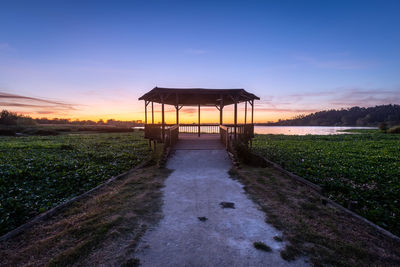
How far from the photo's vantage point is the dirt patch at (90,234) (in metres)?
3.11

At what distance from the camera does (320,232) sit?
12.8ft

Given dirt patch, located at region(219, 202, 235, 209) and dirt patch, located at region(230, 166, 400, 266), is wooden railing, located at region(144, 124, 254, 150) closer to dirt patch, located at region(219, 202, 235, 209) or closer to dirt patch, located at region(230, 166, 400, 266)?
dirt patch, located at region(230, 166, 400, 266)

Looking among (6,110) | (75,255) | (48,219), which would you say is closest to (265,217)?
(75,255)

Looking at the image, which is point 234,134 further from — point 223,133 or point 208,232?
point 208,232

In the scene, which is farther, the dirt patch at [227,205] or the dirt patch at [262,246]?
the dirt patch at [227,205]

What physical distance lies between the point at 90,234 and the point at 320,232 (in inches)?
191

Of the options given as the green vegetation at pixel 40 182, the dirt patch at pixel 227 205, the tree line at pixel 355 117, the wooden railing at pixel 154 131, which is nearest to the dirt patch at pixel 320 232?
the dirt patch at pixel 227 205

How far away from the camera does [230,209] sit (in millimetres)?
4930

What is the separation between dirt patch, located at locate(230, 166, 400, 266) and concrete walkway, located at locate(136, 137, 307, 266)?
0.32m

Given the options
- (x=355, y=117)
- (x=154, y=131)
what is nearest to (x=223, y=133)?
(x=154, y=131)

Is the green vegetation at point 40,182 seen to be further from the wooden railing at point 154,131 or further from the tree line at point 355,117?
the tree line at point 355,117

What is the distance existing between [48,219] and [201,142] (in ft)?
31.3

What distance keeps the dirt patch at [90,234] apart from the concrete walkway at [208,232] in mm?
360

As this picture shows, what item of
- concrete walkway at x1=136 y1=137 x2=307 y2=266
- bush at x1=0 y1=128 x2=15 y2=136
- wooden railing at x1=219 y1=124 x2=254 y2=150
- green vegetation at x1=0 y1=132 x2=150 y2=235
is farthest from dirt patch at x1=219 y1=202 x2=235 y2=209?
bush at x1=0 y1=128 x2=15 y2=136
